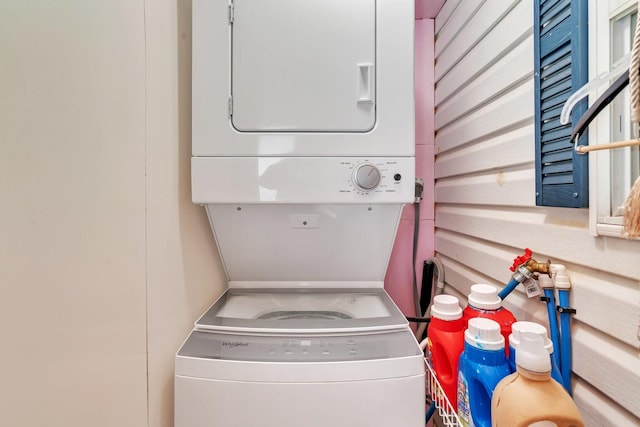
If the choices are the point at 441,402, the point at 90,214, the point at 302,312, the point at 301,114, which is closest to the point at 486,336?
the point at 441,402

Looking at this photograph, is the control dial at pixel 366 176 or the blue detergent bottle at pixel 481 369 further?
the control dial at pixel 366 176

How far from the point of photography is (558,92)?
93 cm

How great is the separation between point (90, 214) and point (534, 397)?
1.23 m

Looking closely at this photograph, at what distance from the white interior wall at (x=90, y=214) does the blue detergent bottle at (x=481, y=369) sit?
3.52 feet

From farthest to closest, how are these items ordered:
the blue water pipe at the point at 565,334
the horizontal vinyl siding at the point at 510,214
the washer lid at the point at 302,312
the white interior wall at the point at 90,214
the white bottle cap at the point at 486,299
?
the washer lid at the point at 302,312, the white bottle cap at the point at 486,299, the blue water pipe at the point at 565,334, the horizontal vinyl siding at the point at 510,214, the white interior wall at the point at 90,214

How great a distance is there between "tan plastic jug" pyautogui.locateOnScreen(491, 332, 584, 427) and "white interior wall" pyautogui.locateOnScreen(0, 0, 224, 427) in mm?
1091

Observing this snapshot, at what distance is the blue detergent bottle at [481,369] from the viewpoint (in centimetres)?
83

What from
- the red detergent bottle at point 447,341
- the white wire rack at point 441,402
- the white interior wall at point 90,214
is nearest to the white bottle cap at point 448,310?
the red detergent bottle at point 447,341

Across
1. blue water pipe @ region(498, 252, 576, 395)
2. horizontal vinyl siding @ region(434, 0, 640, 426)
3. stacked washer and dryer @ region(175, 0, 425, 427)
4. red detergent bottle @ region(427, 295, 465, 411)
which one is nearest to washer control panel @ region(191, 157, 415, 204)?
stacked washer and dryer @ region(175, 0, 425, 427)

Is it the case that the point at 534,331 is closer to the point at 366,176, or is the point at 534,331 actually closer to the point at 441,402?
the point at 441,402

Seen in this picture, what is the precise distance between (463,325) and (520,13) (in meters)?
1.23

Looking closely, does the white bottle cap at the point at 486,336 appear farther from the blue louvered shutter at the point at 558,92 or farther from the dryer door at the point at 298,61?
the dryer door at the point at 298,61

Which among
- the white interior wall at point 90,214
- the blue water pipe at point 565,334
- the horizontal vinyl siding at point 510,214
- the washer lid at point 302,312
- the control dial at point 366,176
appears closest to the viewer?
the white interior wall at point 90,214

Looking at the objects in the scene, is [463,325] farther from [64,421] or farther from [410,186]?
[64,421]
